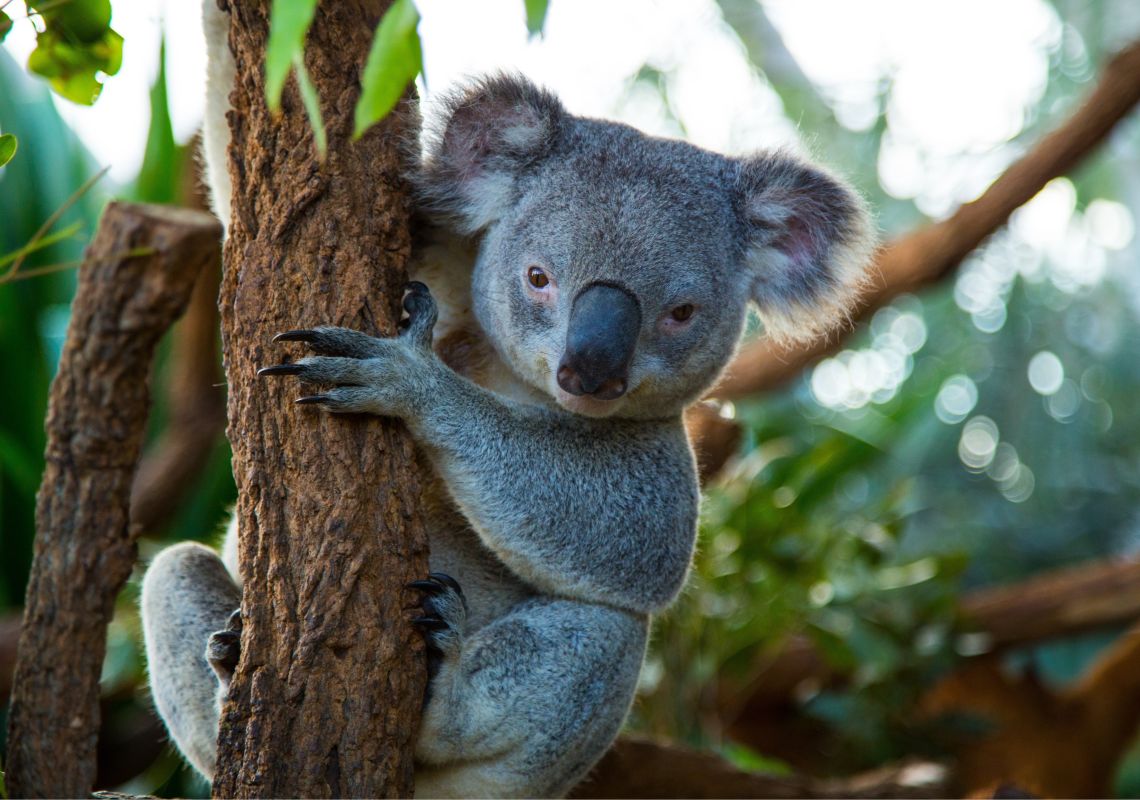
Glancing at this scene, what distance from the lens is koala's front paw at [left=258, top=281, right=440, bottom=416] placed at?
1.88 meters

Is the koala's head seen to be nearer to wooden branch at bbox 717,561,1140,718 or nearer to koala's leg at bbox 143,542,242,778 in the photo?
koala's leg at bbox 143,542,242,778

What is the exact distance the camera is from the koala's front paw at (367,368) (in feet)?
6.17

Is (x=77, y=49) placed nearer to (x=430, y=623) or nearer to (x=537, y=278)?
(x=537, y=278)

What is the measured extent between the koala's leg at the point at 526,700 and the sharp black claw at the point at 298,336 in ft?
2.22

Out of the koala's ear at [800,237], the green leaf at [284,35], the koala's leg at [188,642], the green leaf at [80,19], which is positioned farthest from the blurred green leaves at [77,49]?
the koala's ear at [800,237]

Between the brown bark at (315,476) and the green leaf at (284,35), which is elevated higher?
the green leaf at (284,35)

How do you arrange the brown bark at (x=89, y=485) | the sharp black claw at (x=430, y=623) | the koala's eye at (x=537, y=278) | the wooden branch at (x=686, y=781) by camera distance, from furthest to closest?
the wooden branch at (x=686, y=781) < the brown bark at (x=89, y=485) < the koala's eye at (x=537, y=278) < the sharp black claw at (x=430, y=623)

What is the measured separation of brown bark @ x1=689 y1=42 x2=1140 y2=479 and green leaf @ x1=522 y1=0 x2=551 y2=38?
4.25 metres

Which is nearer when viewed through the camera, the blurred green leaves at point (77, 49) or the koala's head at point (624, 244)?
the blurred green leaves at point (77, 49)

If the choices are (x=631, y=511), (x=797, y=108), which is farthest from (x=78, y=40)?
(x=797, y=108)

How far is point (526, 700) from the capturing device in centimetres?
221

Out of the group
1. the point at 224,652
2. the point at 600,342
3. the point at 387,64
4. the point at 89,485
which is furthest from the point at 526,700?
the point at 387,64

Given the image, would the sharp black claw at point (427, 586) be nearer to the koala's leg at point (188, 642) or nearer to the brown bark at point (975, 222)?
the koala's leg at point (188, 642)

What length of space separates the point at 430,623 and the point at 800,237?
4.44 feet
